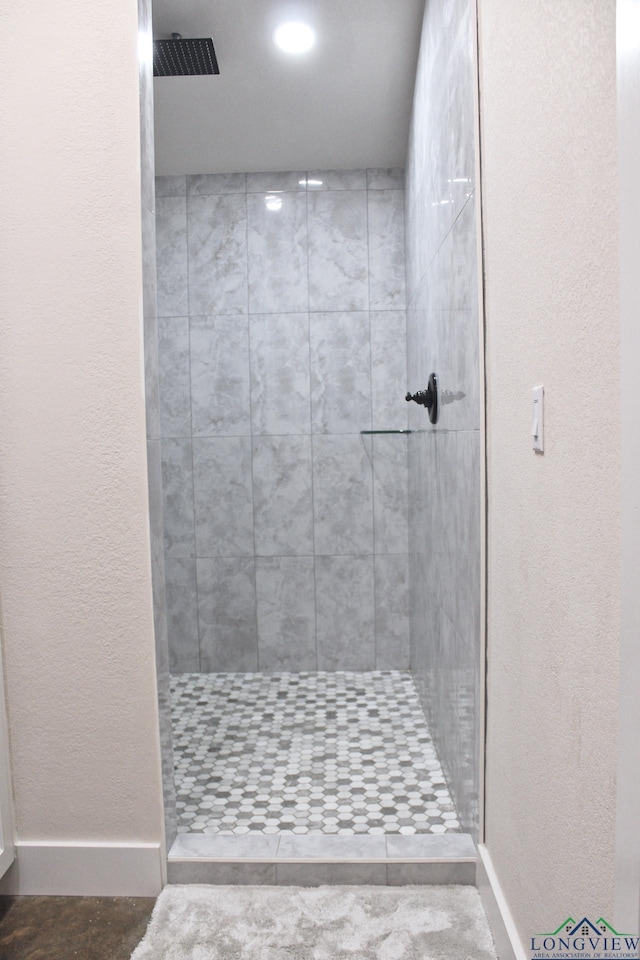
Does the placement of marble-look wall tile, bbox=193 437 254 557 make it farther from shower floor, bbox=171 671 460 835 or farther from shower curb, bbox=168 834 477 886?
shower curb, bbox=168 834 477 886

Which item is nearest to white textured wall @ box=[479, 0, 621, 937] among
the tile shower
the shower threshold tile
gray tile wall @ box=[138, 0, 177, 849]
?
the shower threshold tile

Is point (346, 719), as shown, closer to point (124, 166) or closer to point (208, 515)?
point (208, 515)

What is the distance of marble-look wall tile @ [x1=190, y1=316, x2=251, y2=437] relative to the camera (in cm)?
366

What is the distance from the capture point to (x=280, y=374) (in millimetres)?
3662

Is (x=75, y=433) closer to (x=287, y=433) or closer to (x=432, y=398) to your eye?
(x=432, y=398)

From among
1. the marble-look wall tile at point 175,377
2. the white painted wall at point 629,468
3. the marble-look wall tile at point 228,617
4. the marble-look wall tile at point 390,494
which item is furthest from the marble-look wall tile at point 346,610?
→ the white painted wall at point 629,468

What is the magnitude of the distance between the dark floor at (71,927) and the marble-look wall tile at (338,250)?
8.50 ft

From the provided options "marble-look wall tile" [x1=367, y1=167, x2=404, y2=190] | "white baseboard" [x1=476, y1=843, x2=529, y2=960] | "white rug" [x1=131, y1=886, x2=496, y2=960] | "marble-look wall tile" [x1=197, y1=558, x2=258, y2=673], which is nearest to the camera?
"white baseboard" [x1=476, y1=843, x2=529, y2=960]

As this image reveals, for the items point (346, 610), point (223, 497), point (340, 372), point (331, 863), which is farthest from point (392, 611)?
point (331, 863)

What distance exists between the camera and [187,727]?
296cm

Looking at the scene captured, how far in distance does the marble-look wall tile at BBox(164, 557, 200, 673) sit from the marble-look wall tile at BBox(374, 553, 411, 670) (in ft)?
2.86

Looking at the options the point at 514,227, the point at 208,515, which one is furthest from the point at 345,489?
the point at 514,227

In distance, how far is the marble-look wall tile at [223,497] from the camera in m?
3.69

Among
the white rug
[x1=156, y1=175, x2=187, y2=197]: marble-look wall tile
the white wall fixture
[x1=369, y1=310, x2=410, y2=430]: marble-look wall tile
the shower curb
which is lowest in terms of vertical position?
the white rug
